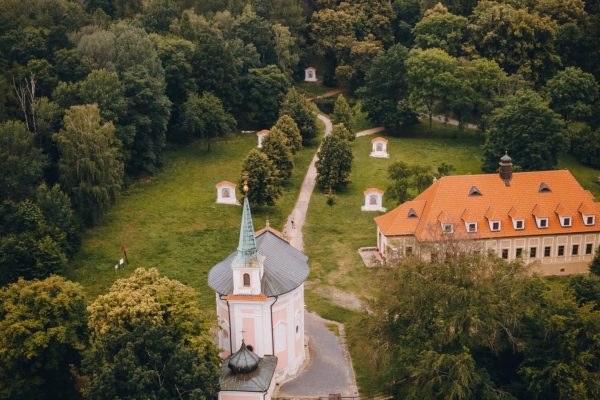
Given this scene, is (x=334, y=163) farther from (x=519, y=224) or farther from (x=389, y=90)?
(x=519, y=224)

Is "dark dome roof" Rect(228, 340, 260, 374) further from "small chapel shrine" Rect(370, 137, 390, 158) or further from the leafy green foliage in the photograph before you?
"small chapel shrine" Rect(370, 137, 390, 158)

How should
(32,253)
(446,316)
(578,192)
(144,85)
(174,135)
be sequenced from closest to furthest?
(446,316)
(32,253)
(578,192)
(144,85)
(174,135)

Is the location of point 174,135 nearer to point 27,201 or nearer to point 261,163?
point 261,163

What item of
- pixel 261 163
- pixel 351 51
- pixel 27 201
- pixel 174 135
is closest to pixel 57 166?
pixel 27 201

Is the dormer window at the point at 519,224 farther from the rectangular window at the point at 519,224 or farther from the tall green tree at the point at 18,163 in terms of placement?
the tall green tree at the point at 18,163

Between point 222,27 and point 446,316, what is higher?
point 222,27

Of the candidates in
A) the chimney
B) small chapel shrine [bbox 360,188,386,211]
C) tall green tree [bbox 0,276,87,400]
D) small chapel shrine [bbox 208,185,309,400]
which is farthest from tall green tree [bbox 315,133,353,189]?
tall green tree [bbox 0,276,87,400]
